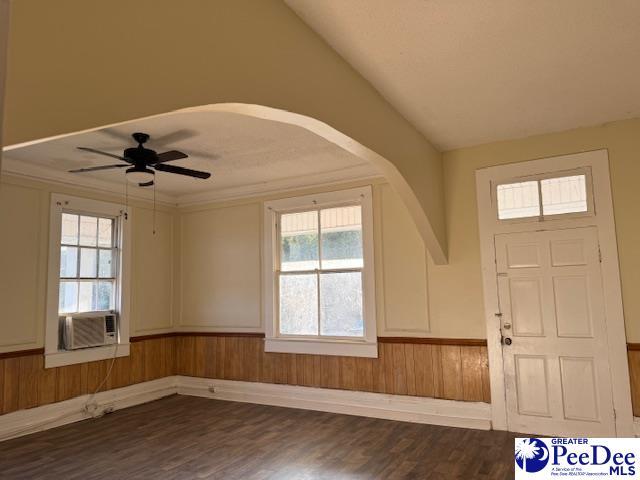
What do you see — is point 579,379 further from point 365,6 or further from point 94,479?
point 94,479

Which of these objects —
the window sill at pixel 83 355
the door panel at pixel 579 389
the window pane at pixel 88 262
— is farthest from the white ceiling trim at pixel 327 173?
the window sill at pixel 83 355

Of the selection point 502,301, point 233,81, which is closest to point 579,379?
point 502,301

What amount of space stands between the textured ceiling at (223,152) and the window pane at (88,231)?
0.48 metres

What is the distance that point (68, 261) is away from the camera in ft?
16.8

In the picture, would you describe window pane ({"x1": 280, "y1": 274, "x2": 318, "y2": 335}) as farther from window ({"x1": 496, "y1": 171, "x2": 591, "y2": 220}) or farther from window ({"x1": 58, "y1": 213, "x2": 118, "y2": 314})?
window ({"x1": 496, "y1": 171, "x2": 591, "y2": 220})

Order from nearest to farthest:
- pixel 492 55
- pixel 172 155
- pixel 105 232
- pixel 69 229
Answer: pixel 492 55, pixel 172 155, pixel 69 229, pixel 105 232

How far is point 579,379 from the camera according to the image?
3.91 metres

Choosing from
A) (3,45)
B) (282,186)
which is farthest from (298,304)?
(3,45)

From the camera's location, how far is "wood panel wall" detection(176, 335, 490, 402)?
4.44m

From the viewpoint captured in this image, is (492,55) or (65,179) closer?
(492,55)

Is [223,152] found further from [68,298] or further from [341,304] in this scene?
[68,298]

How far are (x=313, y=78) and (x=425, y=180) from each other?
201 cm

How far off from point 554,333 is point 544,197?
1244 millimetres

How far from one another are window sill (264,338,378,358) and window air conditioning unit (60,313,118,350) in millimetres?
1872
